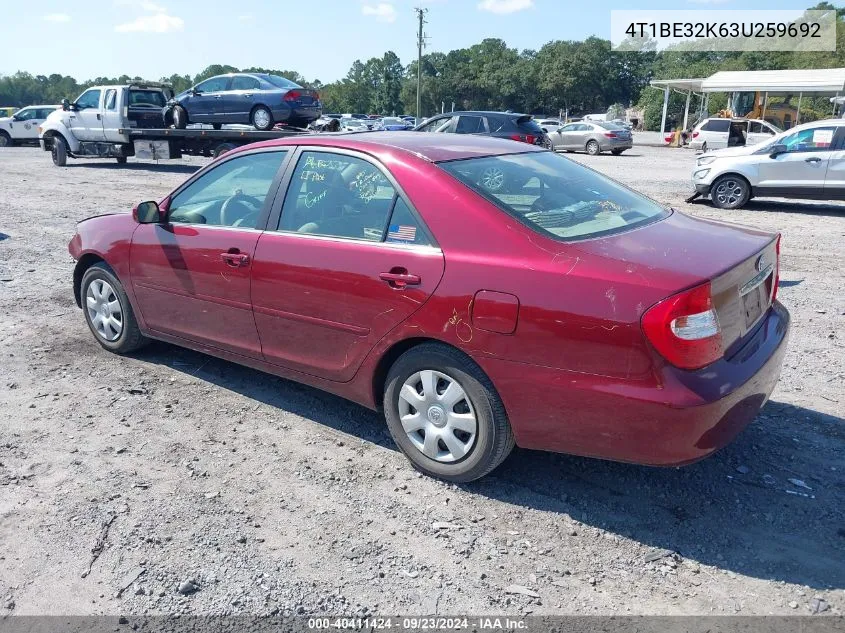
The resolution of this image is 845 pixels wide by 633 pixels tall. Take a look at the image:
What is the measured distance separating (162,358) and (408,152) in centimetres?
270

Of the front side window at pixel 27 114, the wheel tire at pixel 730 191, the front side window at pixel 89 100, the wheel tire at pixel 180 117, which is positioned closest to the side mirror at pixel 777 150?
the wheel tire at pixel 730 191

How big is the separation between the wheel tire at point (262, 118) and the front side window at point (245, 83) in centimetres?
54

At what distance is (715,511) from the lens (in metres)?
3.28

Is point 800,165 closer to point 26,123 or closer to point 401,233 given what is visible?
point 401,233

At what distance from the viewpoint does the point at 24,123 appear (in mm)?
31594

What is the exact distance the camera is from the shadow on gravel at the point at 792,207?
12853 millimetres

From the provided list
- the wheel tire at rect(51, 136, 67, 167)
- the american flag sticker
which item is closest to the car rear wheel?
the wheel tire at rect(51, 136, 67, 167)

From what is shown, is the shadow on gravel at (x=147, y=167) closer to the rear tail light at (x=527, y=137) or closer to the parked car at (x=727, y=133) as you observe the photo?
the rear tail light at (x=527, y=137)

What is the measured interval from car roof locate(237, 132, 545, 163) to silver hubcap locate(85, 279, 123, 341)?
1668mm

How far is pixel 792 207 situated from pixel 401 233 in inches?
490

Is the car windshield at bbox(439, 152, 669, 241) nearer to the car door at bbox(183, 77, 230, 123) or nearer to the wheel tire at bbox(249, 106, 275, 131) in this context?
the wheel tire at bbox(249, 106, 275, 131)

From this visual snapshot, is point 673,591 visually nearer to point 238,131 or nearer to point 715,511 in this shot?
point 715,511

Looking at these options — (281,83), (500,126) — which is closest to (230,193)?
(281,83)

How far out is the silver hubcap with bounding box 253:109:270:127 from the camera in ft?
56.3
